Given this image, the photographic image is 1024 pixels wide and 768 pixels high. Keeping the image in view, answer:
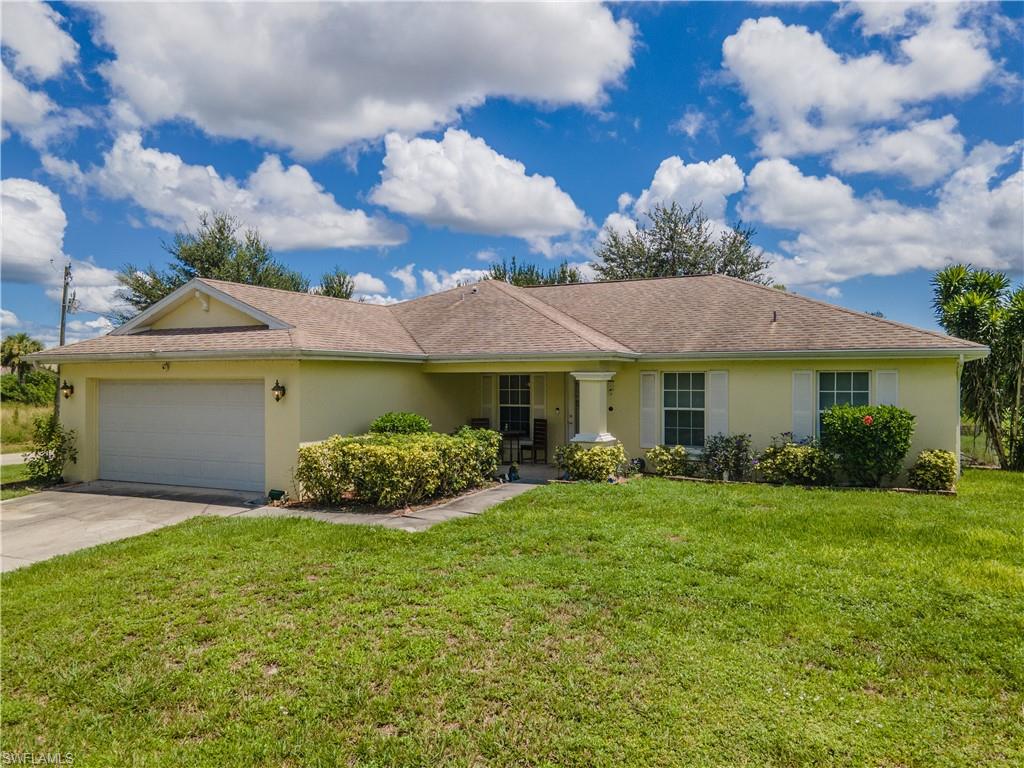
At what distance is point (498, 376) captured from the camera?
635 inches

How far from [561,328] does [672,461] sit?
13.0 feet

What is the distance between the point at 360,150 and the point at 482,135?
196 inches

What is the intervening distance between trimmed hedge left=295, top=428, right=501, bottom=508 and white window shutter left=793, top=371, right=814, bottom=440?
7.09 meters

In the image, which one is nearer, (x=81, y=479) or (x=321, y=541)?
(x=321, y=541)

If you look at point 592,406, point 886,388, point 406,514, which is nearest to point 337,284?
point 592,406

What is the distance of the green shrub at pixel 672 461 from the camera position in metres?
12.9

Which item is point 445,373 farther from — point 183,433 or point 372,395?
point 183,433

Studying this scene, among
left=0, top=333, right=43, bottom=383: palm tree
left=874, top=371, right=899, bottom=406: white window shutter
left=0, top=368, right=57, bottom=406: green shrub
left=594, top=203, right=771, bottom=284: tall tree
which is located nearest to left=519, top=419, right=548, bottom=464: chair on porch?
left=874, top=371, right=899, bottom=406: white window shutter

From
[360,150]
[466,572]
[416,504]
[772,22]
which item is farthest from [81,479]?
[772,22]

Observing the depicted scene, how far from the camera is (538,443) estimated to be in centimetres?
1548

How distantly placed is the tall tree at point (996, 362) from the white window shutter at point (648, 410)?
8.64 meters

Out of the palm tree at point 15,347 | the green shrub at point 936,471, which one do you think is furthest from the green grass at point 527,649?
the palm tree at point 15,347

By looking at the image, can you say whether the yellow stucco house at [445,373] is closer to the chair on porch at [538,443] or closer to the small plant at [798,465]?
the chair on porch at [538,443]

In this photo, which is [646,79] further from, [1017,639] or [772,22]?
[1017,639]
